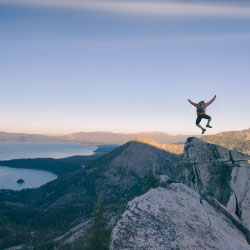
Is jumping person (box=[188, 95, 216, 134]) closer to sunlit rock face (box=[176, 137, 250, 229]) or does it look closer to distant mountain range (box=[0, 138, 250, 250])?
distant mountain range (box=[0, 138, 250, 250])

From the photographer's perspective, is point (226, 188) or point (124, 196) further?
point (124, 196)

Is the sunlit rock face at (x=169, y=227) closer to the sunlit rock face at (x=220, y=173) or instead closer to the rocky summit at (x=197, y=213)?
the rocky summit at (x=197, y=213)

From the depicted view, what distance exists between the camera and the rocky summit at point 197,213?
734cm

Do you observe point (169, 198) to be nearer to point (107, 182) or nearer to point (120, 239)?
point (120, 239)

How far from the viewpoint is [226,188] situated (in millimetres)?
15898

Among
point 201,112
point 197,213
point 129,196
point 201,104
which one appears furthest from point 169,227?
point 129,196

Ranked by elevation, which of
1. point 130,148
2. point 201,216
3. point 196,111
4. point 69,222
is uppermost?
point 196,111

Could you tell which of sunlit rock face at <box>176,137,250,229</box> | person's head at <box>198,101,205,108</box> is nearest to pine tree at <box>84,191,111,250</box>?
sunlit rock face at <box>176,137,250,229</box>

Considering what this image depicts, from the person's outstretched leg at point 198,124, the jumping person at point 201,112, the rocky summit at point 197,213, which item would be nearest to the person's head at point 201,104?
the jumping person at point 201,112

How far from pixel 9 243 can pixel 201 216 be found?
8917 centimetres

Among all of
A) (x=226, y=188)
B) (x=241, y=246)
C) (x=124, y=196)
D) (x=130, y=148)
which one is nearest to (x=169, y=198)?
(x=241, y=246)

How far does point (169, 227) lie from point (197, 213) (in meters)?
2.98

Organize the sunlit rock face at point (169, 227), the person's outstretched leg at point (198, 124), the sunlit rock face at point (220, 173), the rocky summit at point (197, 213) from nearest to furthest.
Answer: the sunlit rock face at point (169, 227), the rocky summit at point (197, 213), the person's outstretched leg at point (198, 124), the sunlit rock face at point (220, 173)

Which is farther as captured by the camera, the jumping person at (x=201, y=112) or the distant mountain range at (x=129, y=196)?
the jumping person at (x=201, y=112)
